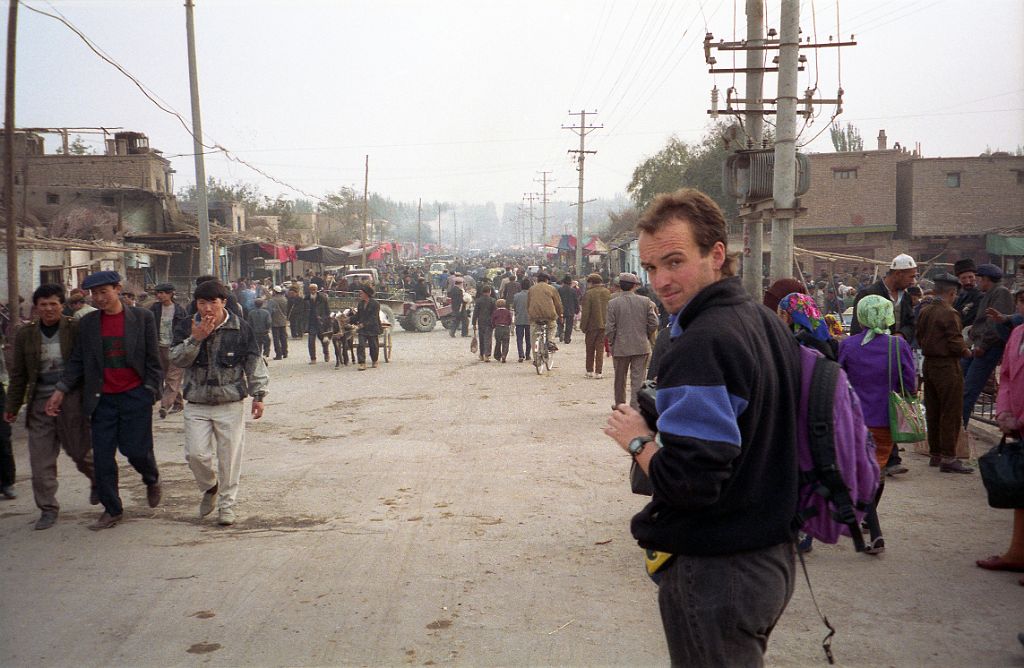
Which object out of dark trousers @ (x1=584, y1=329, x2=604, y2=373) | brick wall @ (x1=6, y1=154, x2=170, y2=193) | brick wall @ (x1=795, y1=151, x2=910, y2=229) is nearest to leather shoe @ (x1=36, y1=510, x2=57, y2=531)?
dark trousers @ (x1=584, y1=329, x2=604, y2=373)

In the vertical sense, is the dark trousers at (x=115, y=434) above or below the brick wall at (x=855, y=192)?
below

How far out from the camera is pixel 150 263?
28062 mm

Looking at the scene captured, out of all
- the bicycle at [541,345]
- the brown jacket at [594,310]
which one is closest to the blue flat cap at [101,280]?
the brown jacket at [594,310]

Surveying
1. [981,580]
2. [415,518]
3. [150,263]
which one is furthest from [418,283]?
[981,580]

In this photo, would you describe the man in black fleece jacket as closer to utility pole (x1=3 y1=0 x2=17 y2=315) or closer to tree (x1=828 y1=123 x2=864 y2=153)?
utility pole (x1=3 y1=0 x2=17 y2=315)

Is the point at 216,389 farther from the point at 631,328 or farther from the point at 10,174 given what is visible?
the point at 10,174

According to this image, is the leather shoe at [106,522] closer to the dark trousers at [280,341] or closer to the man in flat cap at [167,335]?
the man in flat cap at [167,335]

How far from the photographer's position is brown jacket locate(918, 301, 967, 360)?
7.51 metres

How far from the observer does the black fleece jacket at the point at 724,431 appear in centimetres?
207

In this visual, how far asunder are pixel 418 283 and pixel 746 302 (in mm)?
25957

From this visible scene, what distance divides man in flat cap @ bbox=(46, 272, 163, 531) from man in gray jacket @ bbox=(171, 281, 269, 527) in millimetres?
278

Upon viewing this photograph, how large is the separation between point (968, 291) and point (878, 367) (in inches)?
178

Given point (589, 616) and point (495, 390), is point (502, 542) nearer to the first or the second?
point (589, 616)

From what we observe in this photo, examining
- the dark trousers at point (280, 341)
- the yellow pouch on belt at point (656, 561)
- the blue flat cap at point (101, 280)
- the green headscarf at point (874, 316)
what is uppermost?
the blue flat cap at point (101, 280)
